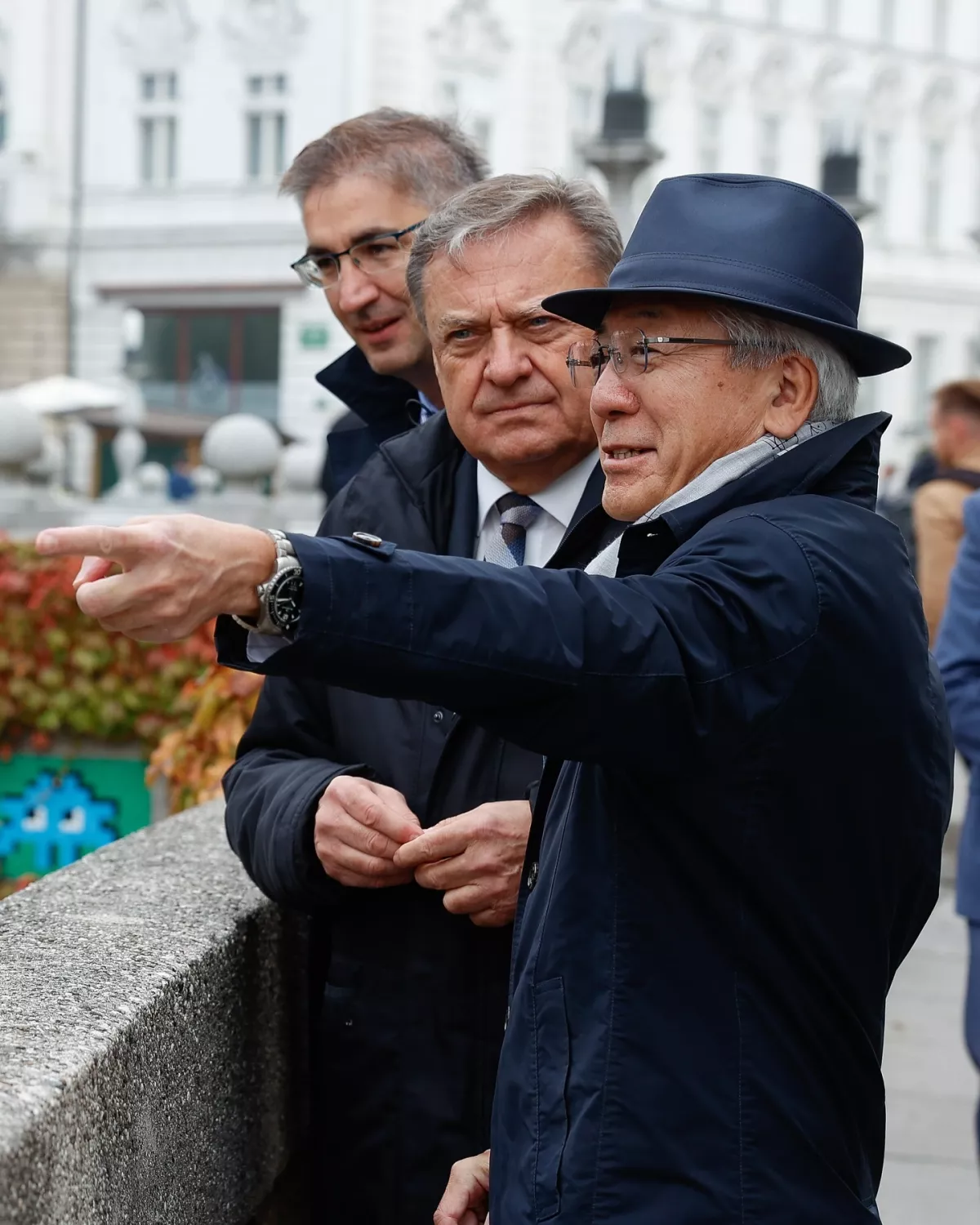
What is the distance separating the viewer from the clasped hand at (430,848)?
7.28 ft

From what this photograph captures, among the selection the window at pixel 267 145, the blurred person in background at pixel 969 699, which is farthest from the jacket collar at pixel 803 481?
the window at pixel 267 145

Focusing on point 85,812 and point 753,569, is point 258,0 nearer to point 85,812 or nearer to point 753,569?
point 85,812

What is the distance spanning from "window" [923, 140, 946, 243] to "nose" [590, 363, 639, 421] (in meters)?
37.2

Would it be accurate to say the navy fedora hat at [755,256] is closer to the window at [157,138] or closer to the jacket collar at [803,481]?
the jacket collar at [803,481]

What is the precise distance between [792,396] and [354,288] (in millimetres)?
1454

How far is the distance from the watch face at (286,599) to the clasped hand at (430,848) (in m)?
0.81

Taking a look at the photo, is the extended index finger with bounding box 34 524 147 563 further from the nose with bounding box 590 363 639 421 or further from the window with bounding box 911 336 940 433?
the window with bounding box 911 336 940 433

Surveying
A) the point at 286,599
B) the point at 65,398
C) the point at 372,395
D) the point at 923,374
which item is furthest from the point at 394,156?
the point at 923,374

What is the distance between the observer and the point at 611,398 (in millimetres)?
1929

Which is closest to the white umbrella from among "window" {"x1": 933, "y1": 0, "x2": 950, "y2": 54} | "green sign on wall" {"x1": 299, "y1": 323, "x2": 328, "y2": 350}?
"green sign on wall" {"x1": 299, "y1": 323, "x2": 328, "y2": 350}

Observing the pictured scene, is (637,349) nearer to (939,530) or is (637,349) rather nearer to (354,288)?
(354,288)

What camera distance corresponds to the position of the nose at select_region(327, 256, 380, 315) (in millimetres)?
3154

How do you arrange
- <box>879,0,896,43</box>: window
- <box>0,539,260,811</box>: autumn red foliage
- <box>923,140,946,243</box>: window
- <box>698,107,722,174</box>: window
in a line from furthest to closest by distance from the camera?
<box>879,0,896,43</box>: window, <box>923,140,946,243</box>: window, <box>698,107,722,174</box>: window, <box>0,539,260,811</box>: autumn red foliage

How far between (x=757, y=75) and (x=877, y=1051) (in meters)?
36.2
